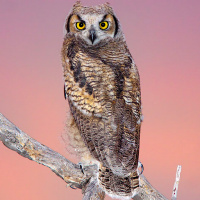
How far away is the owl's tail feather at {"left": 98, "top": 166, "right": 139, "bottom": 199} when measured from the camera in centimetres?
238

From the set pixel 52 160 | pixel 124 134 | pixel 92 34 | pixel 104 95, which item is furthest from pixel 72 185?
pixel 92 34

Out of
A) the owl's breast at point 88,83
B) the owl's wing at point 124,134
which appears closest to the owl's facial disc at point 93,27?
the owl's breast at point 88,83

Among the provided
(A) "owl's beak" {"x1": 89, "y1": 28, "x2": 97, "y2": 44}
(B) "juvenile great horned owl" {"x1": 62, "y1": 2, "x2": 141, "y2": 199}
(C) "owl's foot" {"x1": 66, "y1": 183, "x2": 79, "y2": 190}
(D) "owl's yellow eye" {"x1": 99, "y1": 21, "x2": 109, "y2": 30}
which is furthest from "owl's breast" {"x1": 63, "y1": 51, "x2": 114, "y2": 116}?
(C) "owl's foot" {"x1": 66, "y1": 183, "x2": 79, "y2": 190}

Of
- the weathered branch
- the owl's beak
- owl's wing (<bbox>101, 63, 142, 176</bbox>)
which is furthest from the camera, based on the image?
the owl's beak

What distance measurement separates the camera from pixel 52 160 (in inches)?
101

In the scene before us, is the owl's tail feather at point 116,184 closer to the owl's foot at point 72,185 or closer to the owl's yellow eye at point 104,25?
the owl's foot at point 72,185

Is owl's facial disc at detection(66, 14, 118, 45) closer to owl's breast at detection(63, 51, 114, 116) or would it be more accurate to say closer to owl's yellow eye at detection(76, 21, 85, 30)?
owl's yellow eye at detection(76, 21, 85, 30)

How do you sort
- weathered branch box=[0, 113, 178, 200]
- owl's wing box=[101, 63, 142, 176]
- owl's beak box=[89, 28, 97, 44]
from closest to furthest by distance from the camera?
owl's wing box=[101, 63, 142, 176], weathered branch box=[0, 113, 178, 200], owl's beak box=[89, 28, 97, 44]

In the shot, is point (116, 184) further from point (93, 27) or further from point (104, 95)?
point (93, 27)

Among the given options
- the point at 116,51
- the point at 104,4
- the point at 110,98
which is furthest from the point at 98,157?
the point at 104,4

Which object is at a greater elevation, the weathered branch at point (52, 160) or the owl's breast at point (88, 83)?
the owl's breast at point (88, 83)

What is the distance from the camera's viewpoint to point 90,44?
273 centimetres

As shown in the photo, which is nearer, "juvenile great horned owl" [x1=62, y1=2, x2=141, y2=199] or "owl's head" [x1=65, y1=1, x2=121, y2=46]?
"juvenile great horned owl" [x1=62, y1=2, x2=141, y2=199]

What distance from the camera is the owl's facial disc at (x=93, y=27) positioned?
8.68 ft
